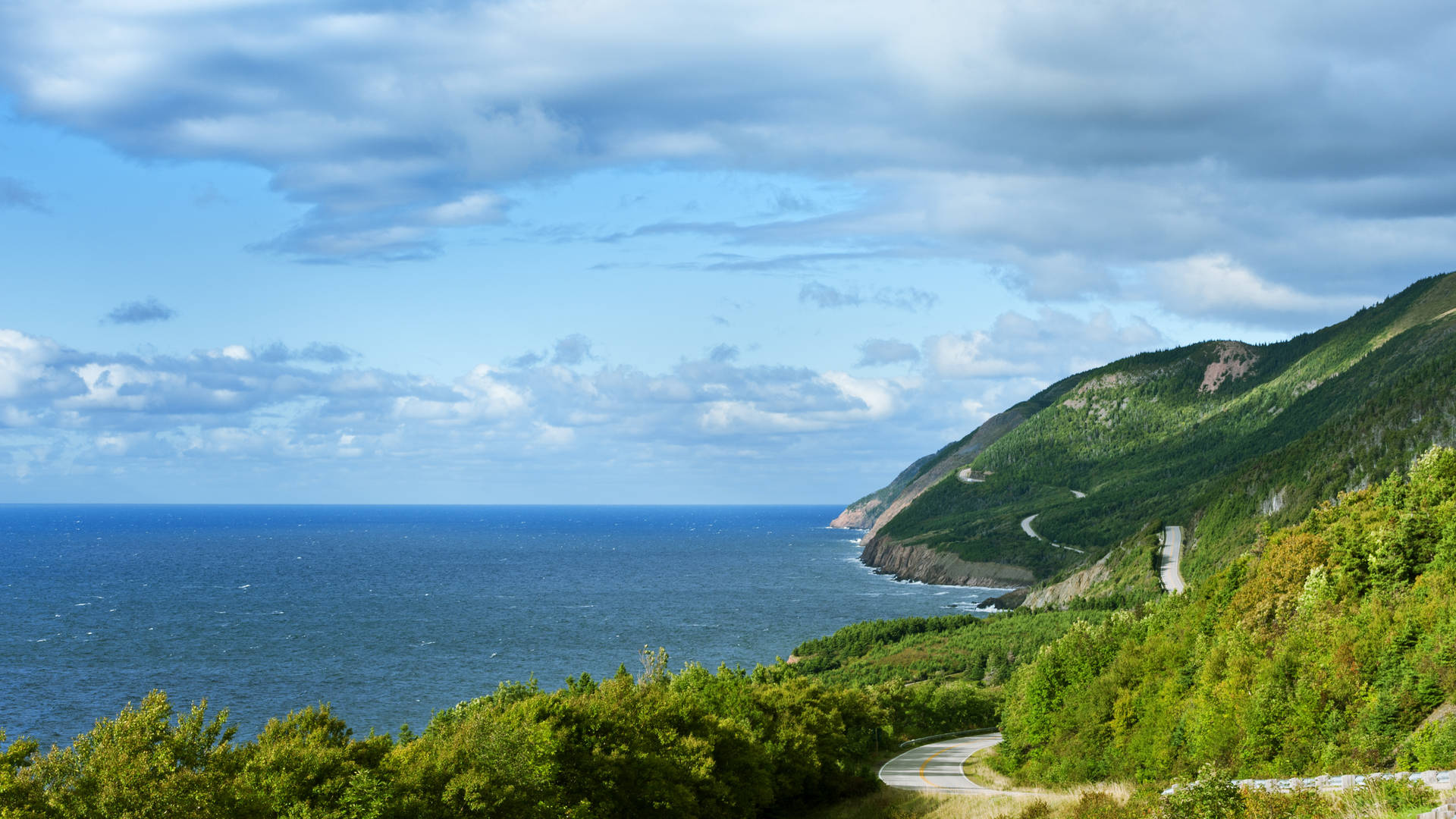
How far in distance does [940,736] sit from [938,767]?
57.5 feet

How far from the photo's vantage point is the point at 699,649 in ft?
426

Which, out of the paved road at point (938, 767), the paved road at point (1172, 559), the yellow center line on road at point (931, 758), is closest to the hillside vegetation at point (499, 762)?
the paved road at point (938, 767)

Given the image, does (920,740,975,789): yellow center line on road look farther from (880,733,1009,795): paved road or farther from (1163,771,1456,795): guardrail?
(1163,771,1456,795): guardrail

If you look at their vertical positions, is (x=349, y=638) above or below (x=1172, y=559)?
below

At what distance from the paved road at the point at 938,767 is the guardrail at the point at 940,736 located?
84 cm

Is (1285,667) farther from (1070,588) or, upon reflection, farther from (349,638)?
(1070,588)

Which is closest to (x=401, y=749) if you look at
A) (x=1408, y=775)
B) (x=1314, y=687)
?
(x=1408, y=775)

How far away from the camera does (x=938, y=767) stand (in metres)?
67.0

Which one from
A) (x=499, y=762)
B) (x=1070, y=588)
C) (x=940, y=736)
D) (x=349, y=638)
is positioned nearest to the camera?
(x=499, y=762)

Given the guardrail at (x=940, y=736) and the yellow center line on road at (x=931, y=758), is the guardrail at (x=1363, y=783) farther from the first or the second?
the guardrail at (x=940, y=736)

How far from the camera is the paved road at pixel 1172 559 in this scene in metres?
148

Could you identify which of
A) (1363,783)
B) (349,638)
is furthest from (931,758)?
(349,638)

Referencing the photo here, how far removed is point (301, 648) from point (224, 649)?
8.51 metres

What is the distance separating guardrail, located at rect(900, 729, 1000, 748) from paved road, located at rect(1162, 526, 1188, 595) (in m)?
64.2
